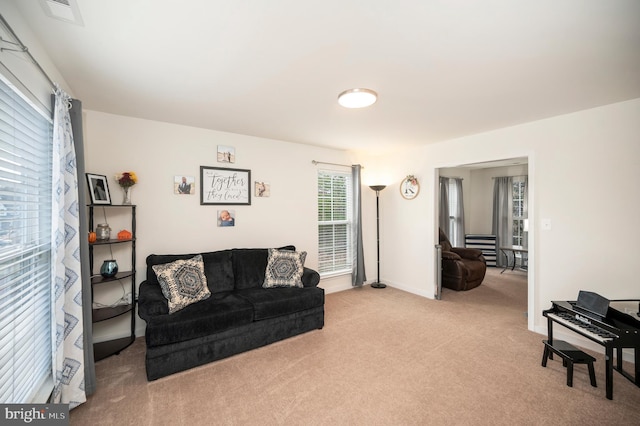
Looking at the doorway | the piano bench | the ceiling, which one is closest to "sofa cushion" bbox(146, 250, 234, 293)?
the ceiling

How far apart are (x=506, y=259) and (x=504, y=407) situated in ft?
18.2

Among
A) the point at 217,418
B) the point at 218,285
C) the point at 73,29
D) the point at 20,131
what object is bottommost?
the point at 217,418

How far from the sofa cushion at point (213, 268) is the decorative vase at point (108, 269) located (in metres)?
0.31

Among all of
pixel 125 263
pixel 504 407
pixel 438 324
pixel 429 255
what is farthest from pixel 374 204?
pixel 125 263

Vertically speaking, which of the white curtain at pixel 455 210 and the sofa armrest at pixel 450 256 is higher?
the white curtain at pixel 455 210

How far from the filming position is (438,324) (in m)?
3.36

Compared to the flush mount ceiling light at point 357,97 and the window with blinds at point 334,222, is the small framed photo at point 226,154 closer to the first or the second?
the window with blinds at point 334,222

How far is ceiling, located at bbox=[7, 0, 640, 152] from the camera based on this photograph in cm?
142

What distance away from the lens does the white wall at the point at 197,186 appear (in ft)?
9.65

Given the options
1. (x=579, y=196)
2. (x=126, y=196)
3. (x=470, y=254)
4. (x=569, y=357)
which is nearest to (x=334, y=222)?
(x=470, y=254)

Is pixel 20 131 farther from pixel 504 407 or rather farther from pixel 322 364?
pixel 504 407

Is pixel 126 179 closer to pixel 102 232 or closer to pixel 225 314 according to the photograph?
pixel 102 232

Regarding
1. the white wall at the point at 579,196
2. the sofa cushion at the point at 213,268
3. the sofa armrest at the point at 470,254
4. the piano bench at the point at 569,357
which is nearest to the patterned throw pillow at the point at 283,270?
the sofa cushion at the point at 213,268

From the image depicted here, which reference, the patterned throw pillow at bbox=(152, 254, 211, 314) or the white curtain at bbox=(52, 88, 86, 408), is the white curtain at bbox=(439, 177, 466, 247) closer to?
the patterned throw pillow at bbox=(152, 254, 211, 314)
